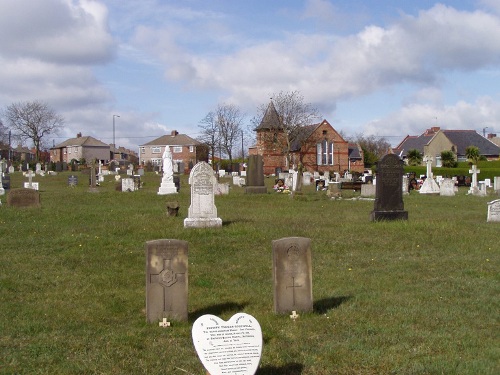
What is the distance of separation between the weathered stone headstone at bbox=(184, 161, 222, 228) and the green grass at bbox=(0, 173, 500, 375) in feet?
1.71

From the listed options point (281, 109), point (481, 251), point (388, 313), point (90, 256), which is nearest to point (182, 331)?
point (388, 313)

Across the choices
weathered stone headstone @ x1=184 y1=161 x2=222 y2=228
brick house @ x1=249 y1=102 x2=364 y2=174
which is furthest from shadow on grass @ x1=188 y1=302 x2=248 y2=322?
brick house @ x1=249 y1=102 x2=364 y2=174

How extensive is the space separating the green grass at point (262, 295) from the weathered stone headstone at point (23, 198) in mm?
2918

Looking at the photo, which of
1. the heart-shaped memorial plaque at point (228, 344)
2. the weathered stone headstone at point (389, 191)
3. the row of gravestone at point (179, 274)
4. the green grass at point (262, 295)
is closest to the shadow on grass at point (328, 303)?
the green grass at point (262, 295)

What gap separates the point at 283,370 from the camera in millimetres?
6090

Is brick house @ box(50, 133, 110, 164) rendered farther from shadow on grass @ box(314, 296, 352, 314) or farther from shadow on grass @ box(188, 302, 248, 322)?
shadow on grass @ box(314, 296, 352, 314)

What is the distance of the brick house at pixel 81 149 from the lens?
390 feet

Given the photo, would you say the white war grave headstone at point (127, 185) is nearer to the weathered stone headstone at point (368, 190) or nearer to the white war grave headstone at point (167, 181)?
the white war grave headstone at point (167, 181)

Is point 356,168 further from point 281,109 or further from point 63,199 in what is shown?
point 63,199

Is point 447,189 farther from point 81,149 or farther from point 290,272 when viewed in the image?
point 81,149

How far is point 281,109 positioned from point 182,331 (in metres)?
58.5

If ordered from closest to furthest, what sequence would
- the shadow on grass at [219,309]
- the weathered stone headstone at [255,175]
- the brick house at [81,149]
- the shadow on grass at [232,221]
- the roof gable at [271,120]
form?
the shadow on grass at [219,309], the shadow on grass at [232,221], the weathered stone headstone at [255,175], the roof gable at [271,120], the brick house at [81,149]

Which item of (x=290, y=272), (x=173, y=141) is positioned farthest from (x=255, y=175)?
(x=173, y=141)

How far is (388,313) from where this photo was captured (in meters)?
8.21
